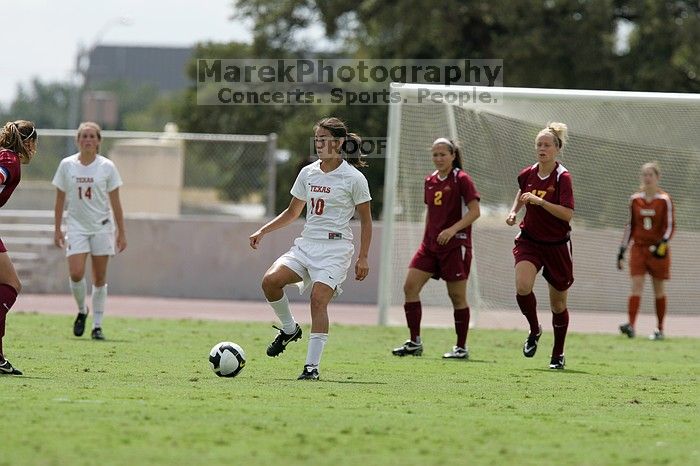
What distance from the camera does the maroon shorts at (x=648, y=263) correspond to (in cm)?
1619

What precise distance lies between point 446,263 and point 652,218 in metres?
4.81

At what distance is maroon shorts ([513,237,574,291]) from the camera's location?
1113cm

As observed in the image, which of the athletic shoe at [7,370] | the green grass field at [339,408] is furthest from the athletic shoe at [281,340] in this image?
the athletic shoe at [7,370]

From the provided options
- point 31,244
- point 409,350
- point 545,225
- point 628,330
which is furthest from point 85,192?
point 31,244

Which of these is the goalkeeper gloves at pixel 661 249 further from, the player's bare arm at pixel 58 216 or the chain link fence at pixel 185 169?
the chain link fence at pixel 185 169

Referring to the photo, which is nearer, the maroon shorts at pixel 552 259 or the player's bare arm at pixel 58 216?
the maroon shorts at pixel 552 259

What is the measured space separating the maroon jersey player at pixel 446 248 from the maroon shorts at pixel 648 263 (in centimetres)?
457

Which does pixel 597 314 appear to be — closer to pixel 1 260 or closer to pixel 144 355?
pixel 144 355

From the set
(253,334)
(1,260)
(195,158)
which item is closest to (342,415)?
(1,260)

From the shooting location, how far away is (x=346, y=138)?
9.59 m

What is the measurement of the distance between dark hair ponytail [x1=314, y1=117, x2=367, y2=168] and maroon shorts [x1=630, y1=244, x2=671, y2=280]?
691cm

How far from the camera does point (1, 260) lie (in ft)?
30.1

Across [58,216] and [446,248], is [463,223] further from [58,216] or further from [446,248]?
[58,216]

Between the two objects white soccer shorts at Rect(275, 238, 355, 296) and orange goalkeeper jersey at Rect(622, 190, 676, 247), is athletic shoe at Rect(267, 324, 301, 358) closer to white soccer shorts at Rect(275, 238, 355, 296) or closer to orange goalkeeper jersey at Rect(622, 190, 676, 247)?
white soccer shorts at Rect(275, 238, 355, 296)
